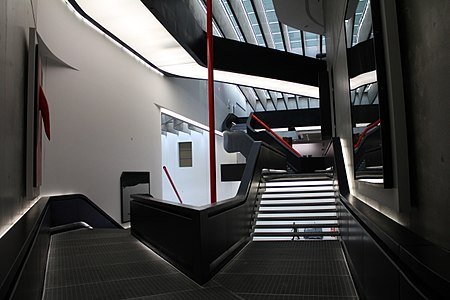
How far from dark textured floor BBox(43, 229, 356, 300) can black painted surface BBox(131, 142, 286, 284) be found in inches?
4.1

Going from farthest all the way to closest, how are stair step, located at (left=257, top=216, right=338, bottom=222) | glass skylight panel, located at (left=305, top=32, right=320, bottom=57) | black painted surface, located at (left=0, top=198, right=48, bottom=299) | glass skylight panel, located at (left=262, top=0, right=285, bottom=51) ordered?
glass skylight panel, located at (left=305, top=32, right=320, bottom=57)
glass skylight panel, located at (left=262, top=0, right=285, bottom=51)
stair step, located at (left=257, top=216, right=338, bottom=222)
black painted surface, located at (left=0, top=198, right=48, bottom=299)

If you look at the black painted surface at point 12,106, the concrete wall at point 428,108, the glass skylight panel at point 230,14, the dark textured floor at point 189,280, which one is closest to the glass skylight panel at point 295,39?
the glass skylight panel at point 230,14

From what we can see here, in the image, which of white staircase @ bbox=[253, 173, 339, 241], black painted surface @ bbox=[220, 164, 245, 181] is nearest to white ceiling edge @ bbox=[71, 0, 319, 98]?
black painted surface @ bbox=[220, 164, 245, 181]

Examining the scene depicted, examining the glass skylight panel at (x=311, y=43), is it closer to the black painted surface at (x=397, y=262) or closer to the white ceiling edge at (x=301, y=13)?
the white ceiling edge at (x=301, y=13)

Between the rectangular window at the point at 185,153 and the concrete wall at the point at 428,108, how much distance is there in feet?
50.7

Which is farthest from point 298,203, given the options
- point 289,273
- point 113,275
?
point 113,275

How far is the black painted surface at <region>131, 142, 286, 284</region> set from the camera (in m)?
3.31

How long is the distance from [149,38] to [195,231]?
21.5 feet

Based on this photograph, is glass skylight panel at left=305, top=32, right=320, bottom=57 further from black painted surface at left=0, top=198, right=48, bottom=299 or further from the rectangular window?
black painted surface at left=0, top=198, right=48, bottom=299

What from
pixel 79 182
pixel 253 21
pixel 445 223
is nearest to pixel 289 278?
pixel 445 223

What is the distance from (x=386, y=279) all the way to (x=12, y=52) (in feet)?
8.69

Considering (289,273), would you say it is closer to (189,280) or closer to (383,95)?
(189,280)

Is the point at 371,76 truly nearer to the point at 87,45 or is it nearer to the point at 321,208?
the point at 321,208

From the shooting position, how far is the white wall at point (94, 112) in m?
6.68
